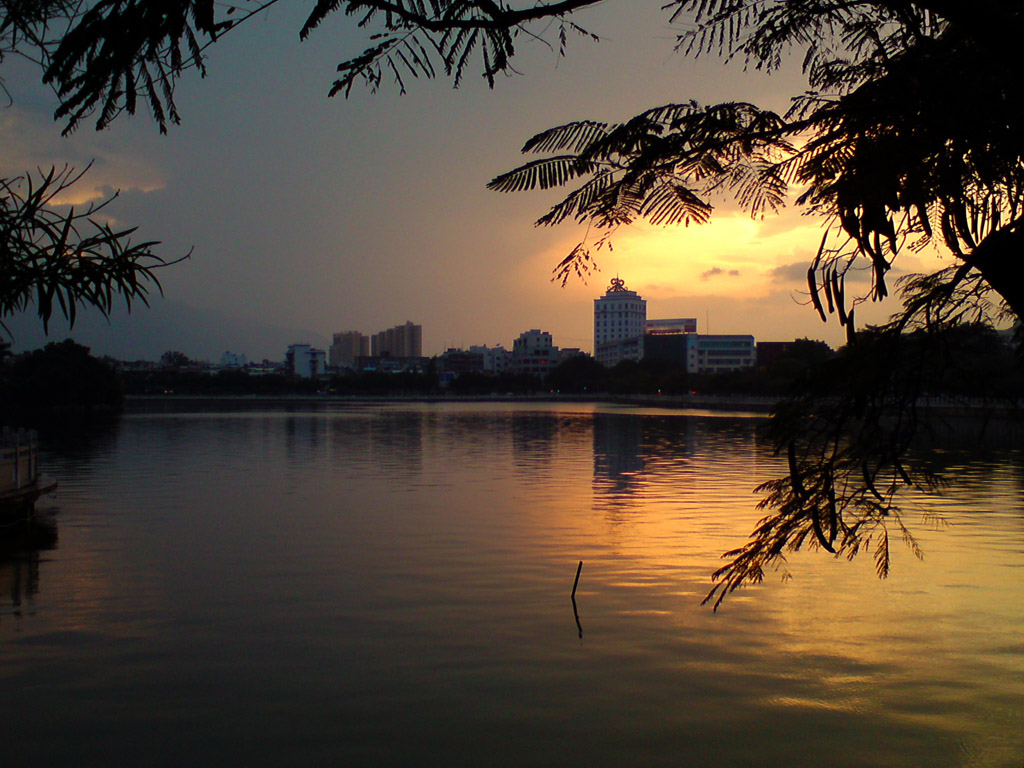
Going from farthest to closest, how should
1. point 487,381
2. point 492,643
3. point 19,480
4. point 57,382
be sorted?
1. point 487,381
2. point 57,382
3. point 19,480
4. point 492,643

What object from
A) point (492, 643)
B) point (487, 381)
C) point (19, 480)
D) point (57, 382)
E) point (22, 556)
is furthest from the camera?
point (487, 381)

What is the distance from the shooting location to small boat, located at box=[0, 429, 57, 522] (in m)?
13.1

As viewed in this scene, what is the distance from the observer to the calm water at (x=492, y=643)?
5.82m

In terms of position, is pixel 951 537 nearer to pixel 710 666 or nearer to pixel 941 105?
pixel 710 666

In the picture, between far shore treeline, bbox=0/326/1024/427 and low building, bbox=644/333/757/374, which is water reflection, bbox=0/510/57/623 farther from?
low building, bbox=644/333/757/374

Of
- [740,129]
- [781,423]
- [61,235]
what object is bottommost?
[781,423]

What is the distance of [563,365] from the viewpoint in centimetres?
16175

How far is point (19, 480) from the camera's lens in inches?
545

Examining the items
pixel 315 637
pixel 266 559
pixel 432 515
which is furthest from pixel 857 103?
pixel 432 515

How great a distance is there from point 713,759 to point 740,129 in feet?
13.6

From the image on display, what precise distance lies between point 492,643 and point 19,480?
32.4 feet

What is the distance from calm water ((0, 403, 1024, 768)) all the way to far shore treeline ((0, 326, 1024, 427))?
2492 millimetres

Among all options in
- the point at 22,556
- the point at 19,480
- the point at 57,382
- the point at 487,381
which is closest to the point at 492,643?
the point at 22,556

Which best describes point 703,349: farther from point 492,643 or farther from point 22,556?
point 492,643
